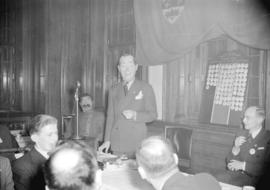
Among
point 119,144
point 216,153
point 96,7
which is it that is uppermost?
point 96,7

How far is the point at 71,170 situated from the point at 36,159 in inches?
46.9

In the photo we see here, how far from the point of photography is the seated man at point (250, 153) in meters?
3.24

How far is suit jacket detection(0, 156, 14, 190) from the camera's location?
2.25 meters

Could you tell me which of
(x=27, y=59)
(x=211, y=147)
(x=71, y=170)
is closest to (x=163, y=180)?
(x=71, y=170)

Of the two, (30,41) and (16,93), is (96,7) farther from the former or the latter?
(16,93)

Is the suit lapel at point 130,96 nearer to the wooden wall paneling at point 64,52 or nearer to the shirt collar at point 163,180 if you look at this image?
the shirt collar at point 163,180

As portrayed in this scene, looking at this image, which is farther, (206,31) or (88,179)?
(206,31)

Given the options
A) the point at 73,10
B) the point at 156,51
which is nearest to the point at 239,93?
the point at 156,51

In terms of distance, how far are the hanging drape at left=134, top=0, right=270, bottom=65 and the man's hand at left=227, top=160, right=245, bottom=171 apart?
132 cm

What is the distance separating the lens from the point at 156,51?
16.6 ft

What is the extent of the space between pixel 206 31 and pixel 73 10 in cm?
377

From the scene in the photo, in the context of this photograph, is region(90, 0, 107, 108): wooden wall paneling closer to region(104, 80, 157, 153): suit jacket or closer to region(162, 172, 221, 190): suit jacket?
region(104, 80, 157, 153): suit jacket

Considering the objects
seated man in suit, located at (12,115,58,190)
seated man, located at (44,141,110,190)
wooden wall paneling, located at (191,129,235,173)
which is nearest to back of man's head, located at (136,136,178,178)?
seated man, located at (44,141,110,190)

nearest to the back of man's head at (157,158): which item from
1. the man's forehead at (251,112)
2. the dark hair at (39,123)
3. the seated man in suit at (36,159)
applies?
the seated man in suit at (36,159)
